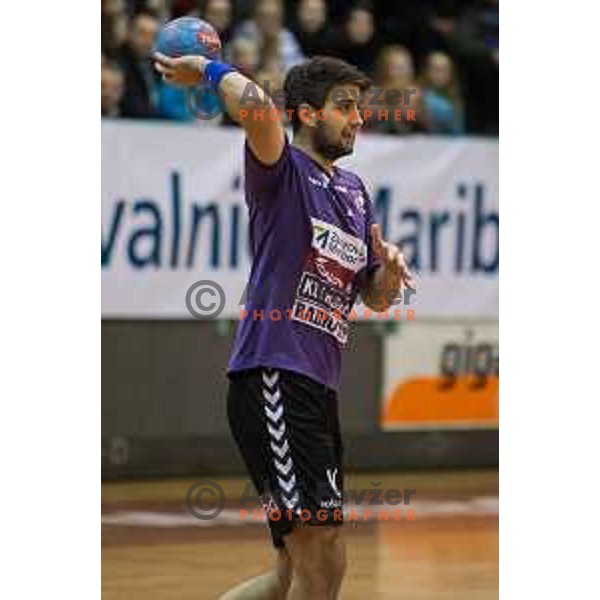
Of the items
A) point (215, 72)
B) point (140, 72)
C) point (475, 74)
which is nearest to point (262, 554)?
point (215, 72)

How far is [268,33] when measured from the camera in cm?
1576

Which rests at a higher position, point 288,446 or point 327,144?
point 327,144

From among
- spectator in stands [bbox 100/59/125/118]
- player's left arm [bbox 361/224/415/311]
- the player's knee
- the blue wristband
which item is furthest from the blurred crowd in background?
the player's knee

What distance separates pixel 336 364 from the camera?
7.13 m

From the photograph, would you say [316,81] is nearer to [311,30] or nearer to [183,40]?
[183,40]

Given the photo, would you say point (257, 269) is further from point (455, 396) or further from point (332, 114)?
point (455, 396)

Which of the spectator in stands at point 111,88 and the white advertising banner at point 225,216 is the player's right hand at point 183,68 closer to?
the white advertising banner at point 225,216

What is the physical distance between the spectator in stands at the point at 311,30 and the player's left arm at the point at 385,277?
9222 millimetres

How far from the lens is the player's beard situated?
710cm

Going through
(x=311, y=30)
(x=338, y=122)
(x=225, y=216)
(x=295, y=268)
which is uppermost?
(x=311, y=30)

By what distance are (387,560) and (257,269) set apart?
4.27 meters

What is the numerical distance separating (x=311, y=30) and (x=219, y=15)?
1.19 m

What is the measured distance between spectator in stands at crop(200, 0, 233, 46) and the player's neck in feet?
27.9
